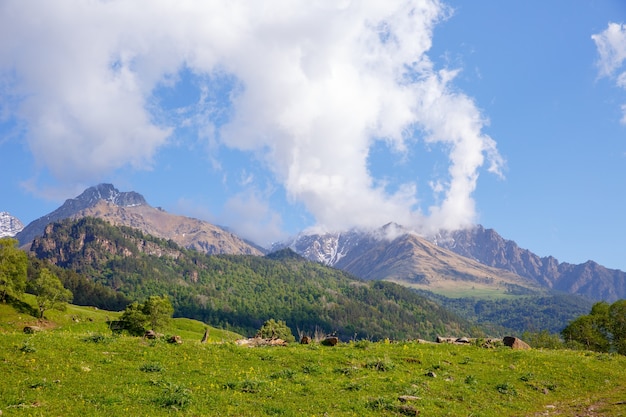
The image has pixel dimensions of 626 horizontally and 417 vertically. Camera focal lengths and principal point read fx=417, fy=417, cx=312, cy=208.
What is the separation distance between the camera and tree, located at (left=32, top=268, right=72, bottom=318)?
330 feet

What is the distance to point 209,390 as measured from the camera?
22031 millimetres

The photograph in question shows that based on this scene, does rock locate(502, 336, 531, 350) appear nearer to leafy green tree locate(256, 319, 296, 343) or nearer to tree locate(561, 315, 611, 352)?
tree locate(561, 315, 611, 352)

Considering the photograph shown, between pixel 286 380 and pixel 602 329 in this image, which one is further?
pixel 602 329

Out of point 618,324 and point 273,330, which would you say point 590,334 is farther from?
point 273,330

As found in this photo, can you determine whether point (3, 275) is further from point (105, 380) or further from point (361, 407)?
point (361, 407)

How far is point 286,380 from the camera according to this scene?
81.2 feet

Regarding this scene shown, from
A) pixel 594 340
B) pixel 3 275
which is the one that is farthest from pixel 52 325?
pixel 594 340

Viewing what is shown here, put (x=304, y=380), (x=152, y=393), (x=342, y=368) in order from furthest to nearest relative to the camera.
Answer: (x=342, y=368), (x=304, y=380), (x=152, y=393)

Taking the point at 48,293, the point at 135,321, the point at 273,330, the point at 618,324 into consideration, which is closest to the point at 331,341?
the point at 135,321

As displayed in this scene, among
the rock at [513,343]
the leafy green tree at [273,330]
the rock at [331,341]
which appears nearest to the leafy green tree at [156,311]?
the leafy green tree at [273,330]

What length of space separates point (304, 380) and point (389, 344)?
14.2 meters

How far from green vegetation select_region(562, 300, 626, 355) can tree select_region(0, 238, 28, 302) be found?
133367mm

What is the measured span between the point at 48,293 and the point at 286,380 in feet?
326

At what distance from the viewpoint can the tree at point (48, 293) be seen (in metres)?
100
